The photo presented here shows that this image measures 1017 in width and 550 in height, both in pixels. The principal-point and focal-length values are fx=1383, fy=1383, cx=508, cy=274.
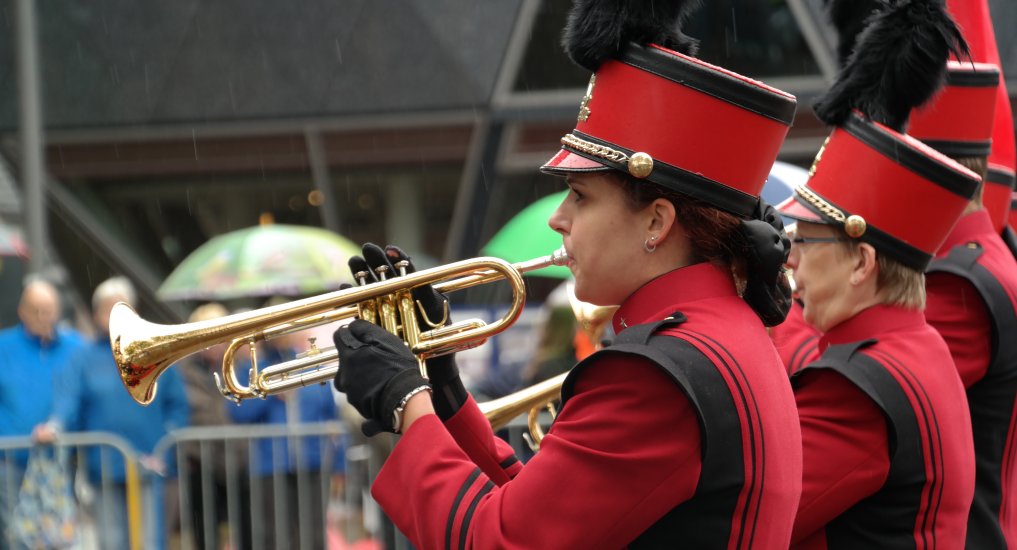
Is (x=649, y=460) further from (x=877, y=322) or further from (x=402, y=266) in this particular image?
(x=877, y=322)

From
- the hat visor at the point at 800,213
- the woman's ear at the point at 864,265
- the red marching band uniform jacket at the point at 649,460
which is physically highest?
the hat visor at the point at 800,213

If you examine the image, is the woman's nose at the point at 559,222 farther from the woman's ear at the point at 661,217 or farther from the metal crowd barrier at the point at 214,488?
the metal crowd barrier at the point at 214,488

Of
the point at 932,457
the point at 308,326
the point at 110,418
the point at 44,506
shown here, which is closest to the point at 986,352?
the point at 932,457

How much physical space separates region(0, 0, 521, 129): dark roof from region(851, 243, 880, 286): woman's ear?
39.8 ft

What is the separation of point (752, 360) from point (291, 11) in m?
13.8

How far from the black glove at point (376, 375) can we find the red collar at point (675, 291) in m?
0.43

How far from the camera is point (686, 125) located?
2516 millimetres

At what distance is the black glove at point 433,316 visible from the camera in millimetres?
3018

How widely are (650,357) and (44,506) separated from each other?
5.24 metres

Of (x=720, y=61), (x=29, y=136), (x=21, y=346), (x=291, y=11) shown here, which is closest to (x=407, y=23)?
(x=291, y=11)

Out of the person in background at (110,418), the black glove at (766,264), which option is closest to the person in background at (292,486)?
the person in background at (110,418)

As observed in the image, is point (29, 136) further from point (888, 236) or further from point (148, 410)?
point (888, 236)

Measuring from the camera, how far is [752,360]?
2465 mm

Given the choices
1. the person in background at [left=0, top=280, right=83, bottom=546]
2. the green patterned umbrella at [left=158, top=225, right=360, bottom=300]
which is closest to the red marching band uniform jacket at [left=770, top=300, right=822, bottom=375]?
the person in background at [left=0, top=280, right=83, bottom=546]
